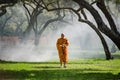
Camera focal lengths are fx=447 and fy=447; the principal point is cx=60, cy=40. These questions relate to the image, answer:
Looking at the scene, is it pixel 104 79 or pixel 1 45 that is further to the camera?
pixel 1 45

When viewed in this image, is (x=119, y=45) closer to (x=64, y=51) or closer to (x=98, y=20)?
(x=98, y=20)

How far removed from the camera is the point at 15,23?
364ft

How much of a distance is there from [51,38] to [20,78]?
97726 mm

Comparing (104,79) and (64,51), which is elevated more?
(64,51)

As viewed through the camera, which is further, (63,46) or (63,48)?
(63,48)

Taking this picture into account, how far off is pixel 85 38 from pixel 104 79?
7908cm

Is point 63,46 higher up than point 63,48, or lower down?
higher up

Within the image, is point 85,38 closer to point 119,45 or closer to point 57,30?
point 57,30

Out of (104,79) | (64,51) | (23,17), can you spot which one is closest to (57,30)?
(23,17)

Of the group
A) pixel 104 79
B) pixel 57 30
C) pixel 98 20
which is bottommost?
pixel 104 79

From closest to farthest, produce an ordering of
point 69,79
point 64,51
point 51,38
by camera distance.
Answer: point 69,79 → point 64,51 → point 51,38

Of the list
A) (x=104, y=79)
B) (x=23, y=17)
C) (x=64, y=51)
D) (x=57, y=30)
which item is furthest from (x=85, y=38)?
(x=104, y=79)

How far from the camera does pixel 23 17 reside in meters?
108

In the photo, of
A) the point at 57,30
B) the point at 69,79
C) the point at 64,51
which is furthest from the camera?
the point at 57,30
